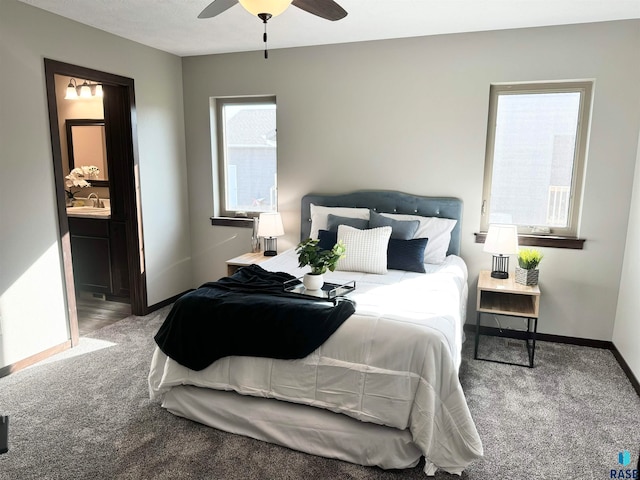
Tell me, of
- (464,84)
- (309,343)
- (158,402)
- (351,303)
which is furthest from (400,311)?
(464,84)

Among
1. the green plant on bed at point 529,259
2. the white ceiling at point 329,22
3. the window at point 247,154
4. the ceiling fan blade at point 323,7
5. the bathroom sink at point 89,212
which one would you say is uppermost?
the white ceiling at point 329,22

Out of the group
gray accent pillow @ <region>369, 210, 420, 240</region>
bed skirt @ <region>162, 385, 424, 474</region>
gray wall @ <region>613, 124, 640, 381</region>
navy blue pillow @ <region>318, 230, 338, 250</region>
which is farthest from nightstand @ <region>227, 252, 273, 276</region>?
gray wall @ <region>613, 124, 640, 381</region>

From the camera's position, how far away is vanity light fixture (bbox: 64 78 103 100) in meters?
4.96

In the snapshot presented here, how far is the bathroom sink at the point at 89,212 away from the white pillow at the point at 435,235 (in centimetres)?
313

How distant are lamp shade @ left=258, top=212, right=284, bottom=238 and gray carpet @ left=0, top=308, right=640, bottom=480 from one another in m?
1.56

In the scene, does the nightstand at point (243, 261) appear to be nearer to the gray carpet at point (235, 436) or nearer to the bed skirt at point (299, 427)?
the gray carpet at point (235, 436)

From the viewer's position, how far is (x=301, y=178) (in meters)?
4.55

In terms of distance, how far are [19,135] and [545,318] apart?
14.5 feet

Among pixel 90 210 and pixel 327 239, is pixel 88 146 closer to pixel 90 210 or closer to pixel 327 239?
pixel 90 210

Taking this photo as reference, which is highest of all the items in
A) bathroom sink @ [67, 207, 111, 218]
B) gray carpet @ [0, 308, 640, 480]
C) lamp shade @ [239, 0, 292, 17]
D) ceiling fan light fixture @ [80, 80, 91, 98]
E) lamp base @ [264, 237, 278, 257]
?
ceiling fan light fixture @ [80, 80, 91, 98]

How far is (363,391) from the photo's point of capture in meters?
2.33

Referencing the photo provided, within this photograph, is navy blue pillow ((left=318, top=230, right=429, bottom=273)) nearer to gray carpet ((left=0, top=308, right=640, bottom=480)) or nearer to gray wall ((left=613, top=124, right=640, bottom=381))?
gray carpet ((left=0, top=308, right=640, bottom=480))

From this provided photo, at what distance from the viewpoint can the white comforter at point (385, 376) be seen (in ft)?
7.25

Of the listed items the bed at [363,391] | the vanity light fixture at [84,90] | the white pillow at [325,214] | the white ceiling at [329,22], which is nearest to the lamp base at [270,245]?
the white pillow at [325,214]
